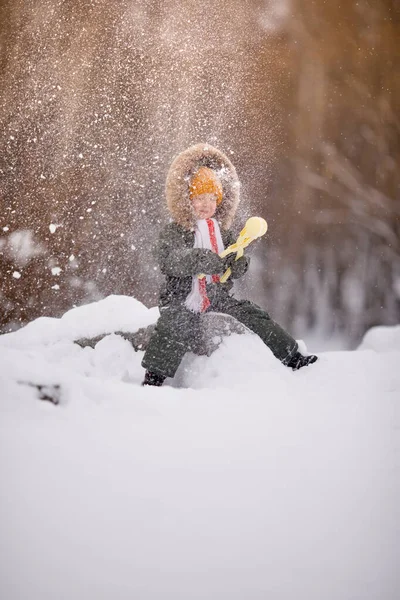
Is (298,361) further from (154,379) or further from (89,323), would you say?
(89,323)

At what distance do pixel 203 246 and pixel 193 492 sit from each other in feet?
2.85

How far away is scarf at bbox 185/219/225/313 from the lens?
1344 millimetres

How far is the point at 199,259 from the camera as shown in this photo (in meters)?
1.24

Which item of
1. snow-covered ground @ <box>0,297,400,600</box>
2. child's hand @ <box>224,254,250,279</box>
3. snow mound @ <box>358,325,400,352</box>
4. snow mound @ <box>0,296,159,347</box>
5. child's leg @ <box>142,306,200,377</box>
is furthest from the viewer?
snow mound @ <box>358,325,400,352</box>

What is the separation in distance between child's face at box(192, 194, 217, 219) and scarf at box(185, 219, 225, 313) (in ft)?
0.06

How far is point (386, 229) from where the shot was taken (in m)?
3.49

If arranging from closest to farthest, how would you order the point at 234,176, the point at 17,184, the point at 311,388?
1. the point at 311,388
2. the point at 234,176
3. the point at 17,184

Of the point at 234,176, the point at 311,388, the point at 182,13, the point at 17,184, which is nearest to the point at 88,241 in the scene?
the point at 17,184

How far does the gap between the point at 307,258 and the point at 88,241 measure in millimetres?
1767

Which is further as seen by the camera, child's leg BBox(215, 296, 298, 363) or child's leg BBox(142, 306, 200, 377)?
child's leg BBox(215, 296, 298, 363)

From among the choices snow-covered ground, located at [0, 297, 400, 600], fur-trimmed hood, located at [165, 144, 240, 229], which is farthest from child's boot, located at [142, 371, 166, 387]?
fur-trimmed hood, located at [165, 144, 240, 229]

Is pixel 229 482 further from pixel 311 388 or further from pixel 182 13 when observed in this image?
pixel 182 13

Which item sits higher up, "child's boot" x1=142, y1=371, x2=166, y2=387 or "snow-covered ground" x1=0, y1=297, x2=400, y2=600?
"child's boot" x1=142, y1=371, x2=166, y2=387

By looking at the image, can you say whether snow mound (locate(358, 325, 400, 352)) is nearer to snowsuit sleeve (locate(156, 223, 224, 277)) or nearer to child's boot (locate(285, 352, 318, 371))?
child's boot (locate(285, 352, 318, 371))
